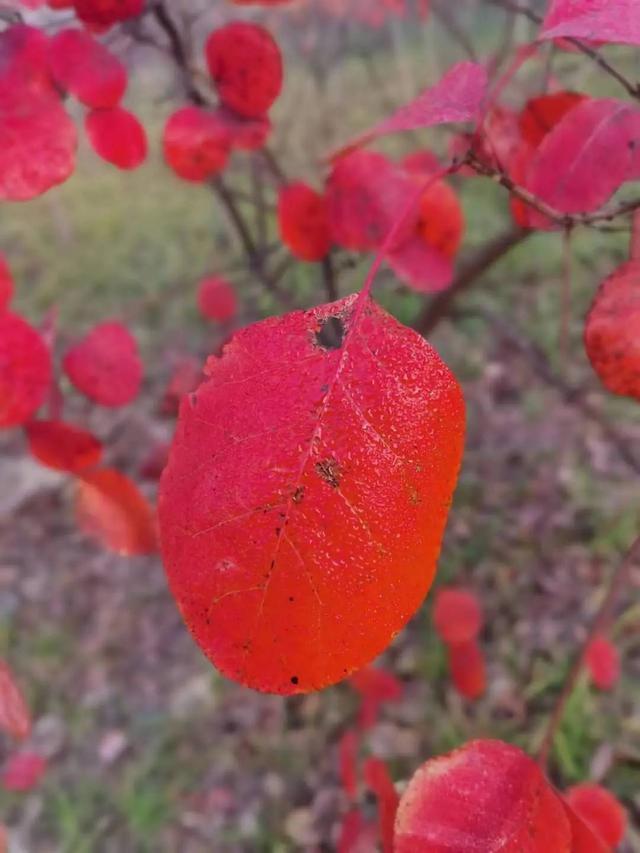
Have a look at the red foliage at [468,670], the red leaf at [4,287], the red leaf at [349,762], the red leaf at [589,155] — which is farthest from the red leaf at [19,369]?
the red foliage at [468,670]

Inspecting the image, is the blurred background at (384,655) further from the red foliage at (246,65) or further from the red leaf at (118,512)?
the red leaf at (118,512)

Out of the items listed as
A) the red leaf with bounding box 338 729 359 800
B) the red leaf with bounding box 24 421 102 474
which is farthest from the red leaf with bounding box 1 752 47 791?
the red leaf with bounding box 24 421 102 474

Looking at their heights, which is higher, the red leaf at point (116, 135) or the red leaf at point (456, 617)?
the red leaf at point (116, 135)

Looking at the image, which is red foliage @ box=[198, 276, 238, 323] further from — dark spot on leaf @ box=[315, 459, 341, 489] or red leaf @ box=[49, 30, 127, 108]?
dark spot on leaf @ box=[315, 459, 341, 489]

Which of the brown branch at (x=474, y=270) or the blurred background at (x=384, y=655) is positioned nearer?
the brown branch at (x=474, y=270)

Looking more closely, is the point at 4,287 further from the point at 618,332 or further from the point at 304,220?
the point at 618,332

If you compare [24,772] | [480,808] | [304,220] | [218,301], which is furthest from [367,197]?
A: [24,772]

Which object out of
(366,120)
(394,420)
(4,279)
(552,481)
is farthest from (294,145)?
(394,420)
